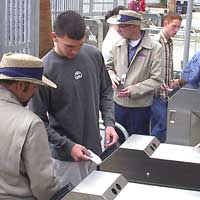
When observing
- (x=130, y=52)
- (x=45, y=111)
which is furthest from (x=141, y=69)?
(x=45, y=111)

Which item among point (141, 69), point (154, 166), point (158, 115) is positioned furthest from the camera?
point (158, 115)

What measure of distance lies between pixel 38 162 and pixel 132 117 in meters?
2.02

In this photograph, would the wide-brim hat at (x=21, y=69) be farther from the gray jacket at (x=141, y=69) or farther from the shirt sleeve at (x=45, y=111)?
the gray jacket at (x=141, y=69)

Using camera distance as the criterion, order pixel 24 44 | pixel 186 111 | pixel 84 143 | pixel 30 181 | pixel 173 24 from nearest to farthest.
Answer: pixel 30 181 < pixel 186 111 < pixel 84 143 < pixel 173 24 < pixel 24 44

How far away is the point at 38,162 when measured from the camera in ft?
6.86

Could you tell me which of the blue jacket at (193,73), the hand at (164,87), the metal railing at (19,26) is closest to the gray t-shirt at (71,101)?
the blue jacket at (193,73)

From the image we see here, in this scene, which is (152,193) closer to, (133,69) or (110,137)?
(110,137)

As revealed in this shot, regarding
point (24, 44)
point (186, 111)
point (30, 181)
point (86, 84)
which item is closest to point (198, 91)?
point (186, 111)

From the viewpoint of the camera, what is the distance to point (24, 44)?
5691mm

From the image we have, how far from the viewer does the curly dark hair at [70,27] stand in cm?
260

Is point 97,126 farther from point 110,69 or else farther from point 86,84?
point 110,69

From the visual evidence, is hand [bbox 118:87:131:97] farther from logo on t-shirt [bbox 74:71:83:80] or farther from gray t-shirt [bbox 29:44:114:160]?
logo on t-shirt [bbox 74:71:83:80]

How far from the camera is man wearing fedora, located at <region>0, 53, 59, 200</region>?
205cm

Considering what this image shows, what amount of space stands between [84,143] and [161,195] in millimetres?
1217
